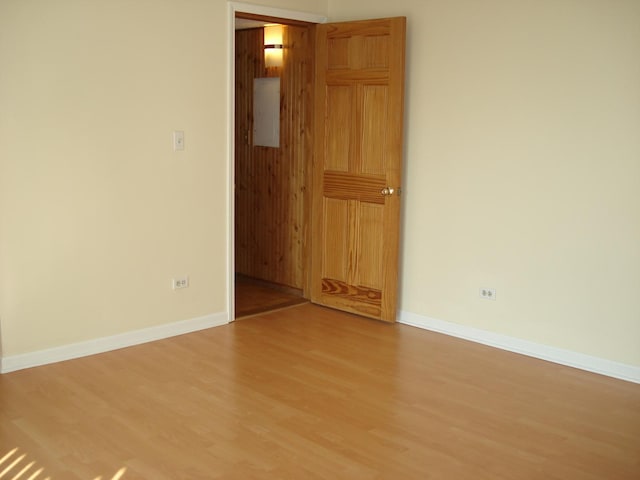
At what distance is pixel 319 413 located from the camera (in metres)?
3.81

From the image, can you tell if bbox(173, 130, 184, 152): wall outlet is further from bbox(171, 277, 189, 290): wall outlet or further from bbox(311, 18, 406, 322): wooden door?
bbox(311, 18, 406, 322): wooden door

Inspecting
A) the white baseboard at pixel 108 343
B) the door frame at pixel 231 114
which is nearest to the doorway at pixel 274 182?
the door frame at pixel 231 114

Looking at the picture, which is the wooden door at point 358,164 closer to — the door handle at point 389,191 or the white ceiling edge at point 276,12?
the door handle at point 389,191

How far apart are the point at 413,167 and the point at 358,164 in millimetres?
426

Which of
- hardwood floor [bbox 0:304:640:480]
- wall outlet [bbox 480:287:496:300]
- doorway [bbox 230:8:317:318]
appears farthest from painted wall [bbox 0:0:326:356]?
wall outlet [bbox 480:287:496:300]

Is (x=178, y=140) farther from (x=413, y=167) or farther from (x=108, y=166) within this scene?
(x=413, y=167)

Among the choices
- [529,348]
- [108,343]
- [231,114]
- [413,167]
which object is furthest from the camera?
[413,167]

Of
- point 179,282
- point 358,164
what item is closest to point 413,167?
point 358,164

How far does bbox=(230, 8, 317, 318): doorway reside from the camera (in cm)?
599

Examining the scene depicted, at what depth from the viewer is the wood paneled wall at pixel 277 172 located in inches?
238

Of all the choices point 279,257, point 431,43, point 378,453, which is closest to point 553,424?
point 378,453

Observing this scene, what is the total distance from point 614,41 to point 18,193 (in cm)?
364

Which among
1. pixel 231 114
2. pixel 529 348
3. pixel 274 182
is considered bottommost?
pixel 529 348

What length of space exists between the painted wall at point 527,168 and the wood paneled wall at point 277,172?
36.4 inches
